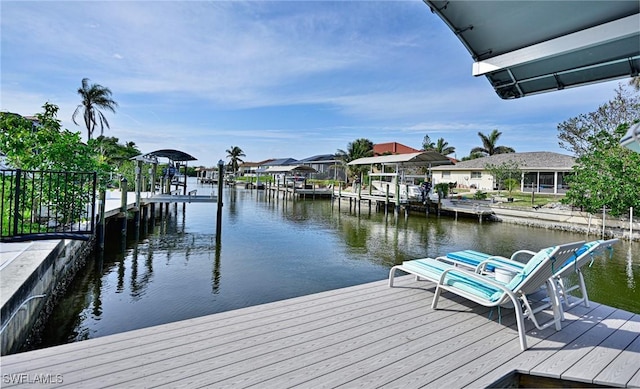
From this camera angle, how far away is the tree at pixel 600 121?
19.2 metres

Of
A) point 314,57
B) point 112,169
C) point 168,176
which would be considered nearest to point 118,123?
point 168,176

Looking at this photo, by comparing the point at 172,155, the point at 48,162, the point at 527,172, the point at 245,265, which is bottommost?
the point at 245,265

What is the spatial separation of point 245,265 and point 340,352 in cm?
592

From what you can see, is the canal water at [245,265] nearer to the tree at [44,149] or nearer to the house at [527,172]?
the tree at [44,149]

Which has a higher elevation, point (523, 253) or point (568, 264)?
point (568, 264)

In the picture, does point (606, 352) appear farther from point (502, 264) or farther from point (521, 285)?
point (502, 264)

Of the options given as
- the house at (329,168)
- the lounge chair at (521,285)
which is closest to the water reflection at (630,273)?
the lounge chair at (521,285)

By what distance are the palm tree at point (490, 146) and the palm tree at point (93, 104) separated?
4362 cm

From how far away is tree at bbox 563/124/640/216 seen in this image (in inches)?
525

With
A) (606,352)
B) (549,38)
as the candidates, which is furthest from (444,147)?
(549,38)

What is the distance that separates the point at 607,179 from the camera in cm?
1398

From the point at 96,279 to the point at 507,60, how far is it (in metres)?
7.84

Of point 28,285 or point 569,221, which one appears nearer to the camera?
point 28,285

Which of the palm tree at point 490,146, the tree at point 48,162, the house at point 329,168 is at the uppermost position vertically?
the palm tree at point 490,146
